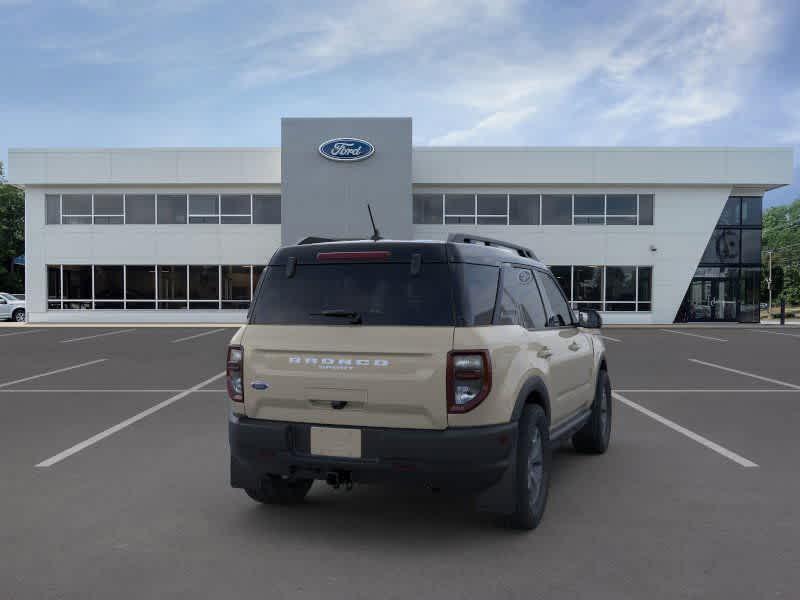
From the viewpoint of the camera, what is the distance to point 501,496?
399 centimetres

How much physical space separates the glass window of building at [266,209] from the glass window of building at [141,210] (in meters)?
4.38

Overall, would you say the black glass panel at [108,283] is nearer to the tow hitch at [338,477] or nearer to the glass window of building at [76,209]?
the glass window of building at [76,209]

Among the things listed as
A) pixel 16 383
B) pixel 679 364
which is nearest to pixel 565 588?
pixel 16 383

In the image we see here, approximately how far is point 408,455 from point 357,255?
3.97 ft

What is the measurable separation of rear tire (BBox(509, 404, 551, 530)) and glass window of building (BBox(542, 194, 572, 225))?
26207mm

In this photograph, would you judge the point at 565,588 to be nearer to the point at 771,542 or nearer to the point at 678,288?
the point at 771,542

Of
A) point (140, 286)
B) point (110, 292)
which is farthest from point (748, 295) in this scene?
point (110, 292)

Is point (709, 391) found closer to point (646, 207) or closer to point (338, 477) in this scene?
point (338, 477)

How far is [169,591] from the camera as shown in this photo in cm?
346

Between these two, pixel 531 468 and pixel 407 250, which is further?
pixel 531 468

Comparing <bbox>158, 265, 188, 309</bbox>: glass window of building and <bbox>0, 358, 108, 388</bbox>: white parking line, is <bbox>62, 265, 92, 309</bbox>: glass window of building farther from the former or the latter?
<bbox>0, 358, 108, 388</bbox>: white parking line

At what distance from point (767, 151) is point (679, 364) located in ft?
64.8

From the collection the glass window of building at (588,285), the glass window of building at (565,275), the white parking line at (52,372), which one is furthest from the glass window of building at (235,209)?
the white parking line at (52,372)

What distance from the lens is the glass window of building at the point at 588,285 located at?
2967 cm
